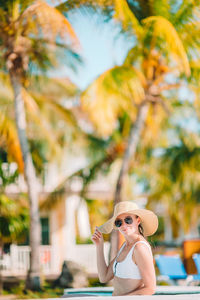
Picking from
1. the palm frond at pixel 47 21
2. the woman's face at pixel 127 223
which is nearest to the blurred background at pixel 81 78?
the palm frond at pixel 47 21

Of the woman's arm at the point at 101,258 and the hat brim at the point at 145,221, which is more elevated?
the hat brim at the point at 145,221

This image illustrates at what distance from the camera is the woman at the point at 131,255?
387 centimetres

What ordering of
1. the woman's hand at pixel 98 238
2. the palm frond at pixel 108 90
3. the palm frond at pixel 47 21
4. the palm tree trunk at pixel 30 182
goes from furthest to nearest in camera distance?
the palm frond at pixel 108 90 → the palm tree trunk at pixel 30 182 → the palm frond at pixel 47 21 → the woman's hand at pixel 98 238

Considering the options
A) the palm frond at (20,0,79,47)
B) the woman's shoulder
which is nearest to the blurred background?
the palm frond at (20,0,79,47)

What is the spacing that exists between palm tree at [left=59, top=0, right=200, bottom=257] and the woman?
6185mm

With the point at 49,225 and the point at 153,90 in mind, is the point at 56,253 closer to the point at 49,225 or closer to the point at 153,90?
the point at 49,225

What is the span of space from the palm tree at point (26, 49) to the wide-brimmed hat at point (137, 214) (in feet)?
21.2

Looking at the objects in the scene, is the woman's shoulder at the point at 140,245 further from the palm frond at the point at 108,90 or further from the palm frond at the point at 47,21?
the palm frond at the point at 108,90

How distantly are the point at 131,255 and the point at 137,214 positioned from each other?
1.37 feet

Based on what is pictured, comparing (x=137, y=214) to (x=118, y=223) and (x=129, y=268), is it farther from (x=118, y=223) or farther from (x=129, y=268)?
(x=129, y=268)

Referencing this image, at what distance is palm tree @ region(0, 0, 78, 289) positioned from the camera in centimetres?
1062

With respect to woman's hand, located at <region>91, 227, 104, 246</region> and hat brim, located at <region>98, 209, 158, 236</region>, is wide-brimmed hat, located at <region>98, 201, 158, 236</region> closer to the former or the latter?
hat brim, located at <region>98, 209, 158, 236</region>

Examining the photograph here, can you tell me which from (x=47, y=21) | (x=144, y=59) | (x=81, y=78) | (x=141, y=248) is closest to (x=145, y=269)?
(x=141, y=248)

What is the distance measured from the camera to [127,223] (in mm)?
4148
